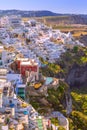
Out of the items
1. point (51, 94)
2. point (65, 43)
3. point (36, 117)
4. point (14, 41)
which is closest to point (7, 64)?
point (51, 94)

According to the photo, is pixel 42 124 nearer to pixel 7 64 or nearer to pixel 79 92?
pixel 7 64

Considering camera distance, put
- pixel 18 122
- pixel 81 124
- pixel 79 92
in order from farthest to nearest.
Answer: pixel 79 92 → pixel 81 124 → pixel 18 122

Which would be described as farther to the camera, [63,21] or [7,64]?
[63,21]

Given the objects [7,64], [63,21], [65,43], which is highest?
[7,64]

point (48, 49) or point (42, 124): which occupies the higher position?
point (42, 124)

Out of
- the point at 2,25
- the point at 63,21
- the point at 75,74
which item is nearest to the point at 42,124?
the point at 75,74

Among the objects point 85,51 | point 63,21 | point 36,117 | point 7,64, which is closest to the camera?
point 36,117
